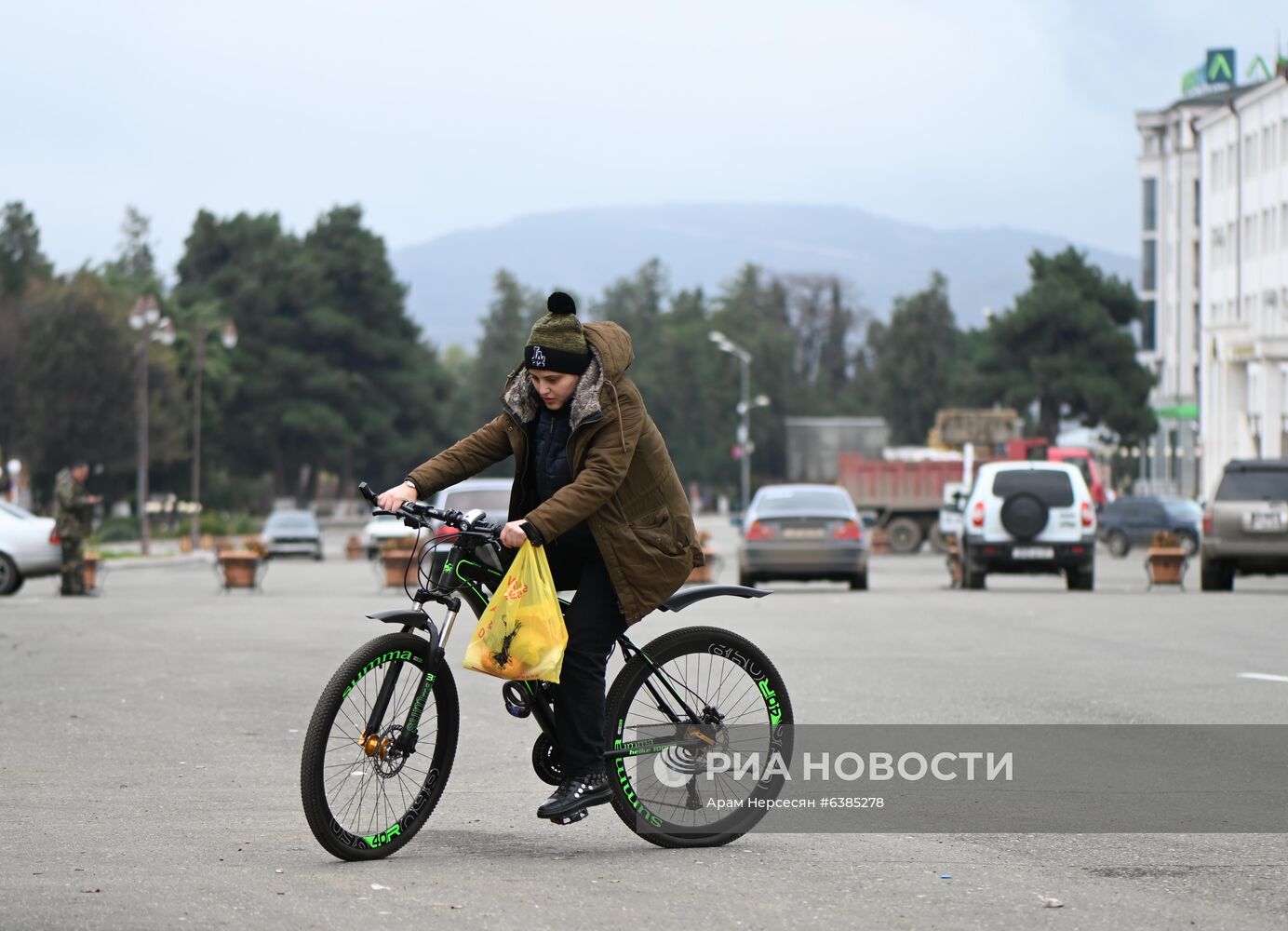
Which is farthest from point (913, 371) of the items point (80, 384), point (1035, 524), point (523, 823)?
point (523, 823)

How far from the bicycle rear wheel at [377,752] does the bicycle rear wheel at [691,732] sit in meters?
0.59

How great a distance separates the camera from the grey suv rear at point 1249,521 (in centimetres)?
2698

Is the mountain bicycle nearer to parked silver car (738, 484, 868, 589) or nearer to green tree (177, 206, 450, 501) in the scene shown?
parked silver car (738, 484, 868, 589)

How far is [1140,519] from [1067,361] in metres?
39.2

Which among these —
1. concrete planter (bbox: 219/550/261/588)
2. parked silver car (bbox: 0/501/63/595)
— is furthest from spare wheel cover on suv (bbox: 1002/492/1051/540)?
parked silver car (bbox: 0/501/63/595)

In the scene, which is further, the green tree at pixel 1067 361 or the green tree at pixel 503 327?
the green tree at pixel 503 327

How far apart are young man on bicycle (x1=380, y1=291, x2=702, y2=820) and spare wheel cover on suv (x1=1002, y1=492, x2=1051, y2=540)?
21.1 m

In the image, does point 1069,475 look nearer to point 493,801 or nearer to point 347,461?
point 493,801

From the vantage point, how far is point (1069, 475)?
28438mm

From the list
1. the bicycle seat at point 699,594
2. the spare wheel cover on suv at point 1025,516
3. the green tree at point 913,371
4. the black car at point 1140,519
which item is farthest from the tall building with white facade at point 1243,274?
the bicycle seat at point 699,594

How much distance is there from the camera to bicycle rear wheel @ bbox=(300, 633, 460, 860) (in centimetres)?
664

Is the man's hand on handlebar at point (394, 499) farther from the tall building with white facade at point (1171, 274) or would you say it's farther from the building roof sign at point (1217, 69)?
the building roof sign at point (1217, 69)

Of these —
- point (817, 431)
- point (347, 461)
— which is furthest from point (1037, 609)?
point (347, 461)

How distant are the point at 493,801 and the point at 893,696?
4.84 m
